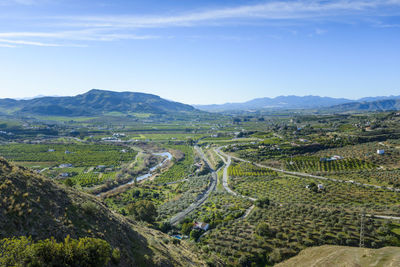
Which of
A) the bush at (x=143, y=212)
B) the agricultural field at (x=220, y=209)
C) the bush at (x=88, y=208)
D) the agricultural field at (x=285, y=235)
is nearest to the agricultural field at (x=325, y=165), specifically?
the agricultural field at (x=220, y=209)

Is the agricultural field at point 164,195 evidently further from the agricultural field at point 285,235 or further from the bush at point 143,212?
the agricultural field at point 285,235

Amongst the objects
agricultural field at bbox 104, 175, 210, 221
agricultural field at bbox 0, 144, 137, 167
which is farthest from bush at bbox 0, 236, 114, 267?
agricultural field at bbox 0, 144, 137, 167

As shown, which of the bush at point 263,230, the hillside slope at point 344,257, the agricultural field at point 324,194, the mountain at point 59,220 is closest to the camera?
the mountain at point 59,220

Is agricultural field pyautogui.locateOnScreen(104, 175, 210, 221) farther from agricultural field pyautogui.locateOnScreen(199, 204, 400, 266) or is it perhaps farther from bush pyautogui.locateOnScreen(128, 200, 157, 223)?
agricultural field pyautogui.locateOnScreen(199, 204, 400, 266)

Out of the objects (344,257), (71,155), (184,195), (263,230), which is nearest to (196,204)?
(184,195)

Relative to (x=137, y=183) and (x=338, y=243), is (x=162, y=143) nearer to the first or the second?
(x=137, y=183)
